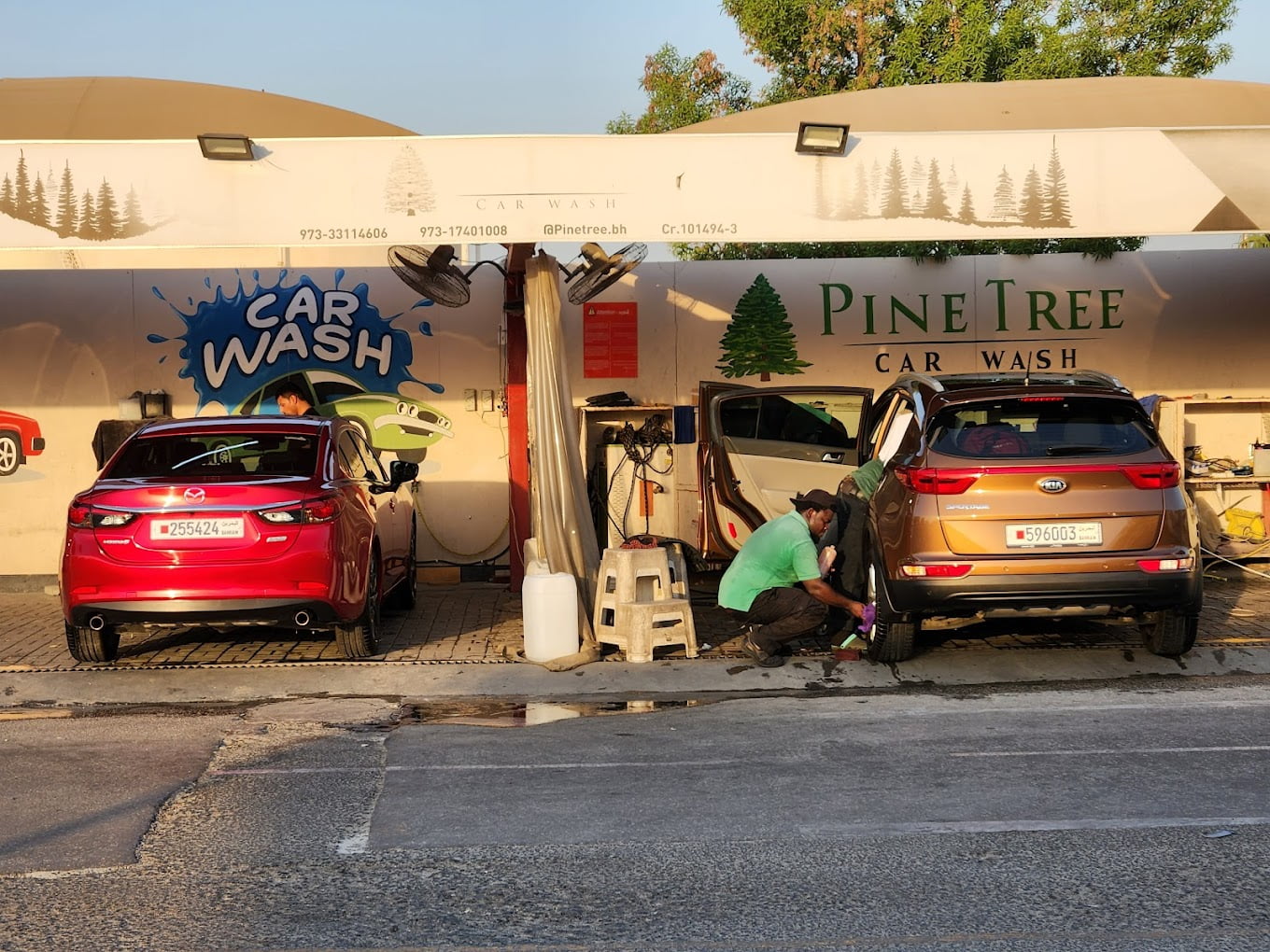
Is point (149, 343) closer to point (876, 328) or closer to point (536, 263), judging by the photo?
point (536, 263)

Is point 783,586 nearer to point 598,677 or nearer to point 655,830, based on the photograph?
point 598,677

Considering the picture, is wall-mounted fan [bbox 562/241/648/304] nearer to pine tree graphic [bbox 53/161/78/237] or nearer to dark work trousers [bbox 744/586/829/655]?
dark work trousers [bbox 744/586/829/655]

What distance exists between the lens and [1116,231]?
449 inches

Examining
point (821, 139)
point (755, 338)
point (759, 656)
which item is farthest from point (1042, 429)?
point (755, 338)

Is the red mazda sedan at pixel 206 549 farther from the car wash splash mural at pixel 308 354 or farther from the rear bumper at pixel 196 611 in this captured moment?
the car wash splash mural at pixel 308 354

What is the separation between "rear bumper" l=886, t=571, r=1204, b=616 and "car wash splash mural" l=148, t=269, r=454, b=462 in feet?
24.7

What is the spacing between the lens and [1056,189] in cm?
1129

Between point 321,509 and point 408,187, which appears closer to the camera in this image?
point 321,509

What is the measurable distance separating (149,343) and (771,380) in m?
6.43

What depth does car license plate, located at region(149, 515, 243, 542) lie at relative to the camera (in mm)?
9500

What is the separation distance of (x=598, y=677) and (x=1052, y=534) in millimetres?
3052

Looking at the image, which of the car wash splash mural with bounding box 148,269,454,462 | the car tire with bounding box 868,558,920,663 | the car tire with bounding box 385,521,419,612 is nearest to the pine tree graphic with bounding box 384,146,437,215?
the car tire with bounding box 385,521,419,612

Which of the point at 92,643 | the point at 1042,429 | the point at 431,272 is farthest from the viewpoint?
the point at 431,272

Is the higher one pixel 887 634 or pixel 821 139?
pixel 821 139
